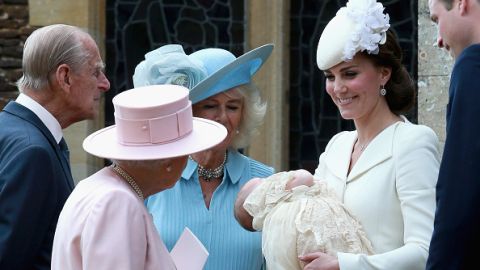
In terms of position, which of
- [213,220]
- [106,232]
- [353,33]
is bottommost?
[213,220]

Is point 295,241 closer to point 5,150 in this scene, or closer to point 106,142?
point 106,142

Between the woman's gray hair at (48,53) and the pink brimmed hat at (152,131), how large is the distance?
39.7 inches

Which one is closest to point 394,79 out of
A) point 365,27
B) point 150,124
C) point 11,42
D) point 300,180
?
point 365,27

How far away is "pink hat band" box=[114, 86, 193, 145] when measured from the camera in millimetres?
3445

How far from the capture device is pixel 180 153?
3406 mm

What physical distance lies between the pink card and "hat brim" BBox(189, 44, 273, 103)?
974 millimetres

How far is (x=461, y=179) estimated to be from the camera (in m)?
3.09

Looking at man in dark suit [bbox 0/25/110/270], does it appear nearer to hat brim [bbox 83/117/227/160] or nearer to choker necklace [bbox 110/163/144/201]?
hat brim [bbox 83/117/227/160]

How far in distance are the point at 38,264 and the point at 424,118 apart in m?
2.26

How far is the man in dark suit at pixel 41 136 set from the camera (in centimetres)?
418

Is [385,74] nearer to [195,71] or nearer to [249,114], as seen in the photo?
[249,114]

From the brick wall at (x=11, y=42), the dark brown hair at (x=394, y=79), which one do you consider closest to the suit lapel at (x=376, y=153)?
the dark brown hair at (x=394, y=79)

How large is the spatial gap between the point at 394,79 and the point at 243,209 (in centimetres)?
72

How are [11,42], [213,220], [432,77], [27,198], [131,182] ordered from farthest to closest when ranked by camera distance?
[11,42]
[432,77]
[213,220]
[27,198]
[131,182]
